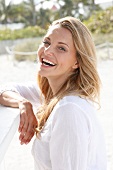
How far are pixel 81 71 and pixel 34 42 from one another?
9455 mm

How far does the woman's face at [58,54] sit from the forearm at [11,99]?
0.17m

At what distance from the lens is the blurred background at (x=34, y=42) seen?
2.98 m

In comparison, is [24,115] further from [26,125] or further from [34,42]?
[34,42]

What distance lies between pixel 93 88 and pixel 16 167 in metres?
1.76

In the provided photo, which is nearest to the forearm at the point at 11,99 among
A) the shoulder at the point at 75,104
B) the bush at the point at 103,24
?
the shoulder at the point at 75,104

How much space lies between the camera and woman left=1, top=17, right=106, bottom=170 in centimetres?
96

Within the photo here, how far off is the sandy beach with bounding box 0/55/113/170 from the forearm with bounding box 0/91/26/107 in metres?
0.40

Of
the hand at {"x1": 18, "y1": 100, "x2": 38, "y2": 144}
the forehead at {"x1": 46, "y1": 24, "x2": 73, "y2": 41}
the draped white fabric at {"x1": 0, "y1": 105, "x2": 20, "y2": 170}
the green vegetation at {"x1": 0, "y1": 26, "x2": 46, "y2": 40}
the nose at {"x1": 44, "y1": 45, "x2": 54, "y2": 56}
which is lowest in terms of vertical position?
the green vegetation at {"x1": 0, "y1": 26, "x2": 46, "y2": 40}

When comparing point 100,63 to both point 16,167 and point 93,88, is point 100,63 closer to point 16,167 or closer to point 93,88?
point 16,167

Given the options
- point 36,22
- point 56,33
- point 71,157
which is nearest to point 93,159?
point 71,157

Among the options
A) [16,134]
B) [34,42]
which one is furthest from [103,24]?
[16,134]

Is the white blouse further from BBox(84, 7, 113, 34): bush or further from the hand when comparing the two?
BBox(84, 7, 113, 34): bush

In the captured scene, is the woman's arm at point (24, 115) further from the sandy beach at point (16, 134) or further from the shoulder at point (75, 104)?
the sandy beach at point (16, 134)

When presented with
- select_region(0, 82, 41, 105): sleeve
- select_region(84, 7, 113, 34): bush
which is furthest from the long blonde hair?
select_region(84, 7, 113, 34): bush
